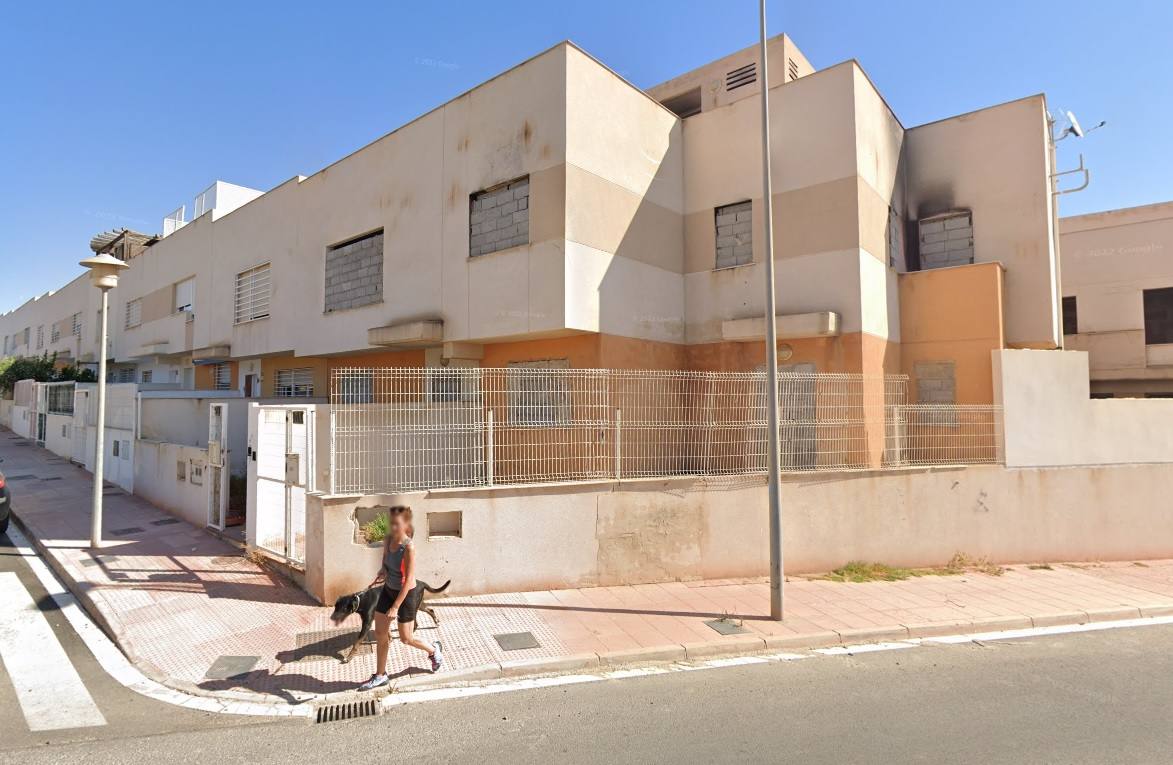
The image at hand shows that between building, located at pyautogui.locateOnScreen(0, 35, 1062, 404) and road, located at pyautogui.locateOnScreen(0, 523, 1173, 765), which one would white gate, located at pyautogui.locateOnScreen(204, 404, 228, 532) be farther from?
building, located at pyautogui.locateOnScreen(0, 35, 1062, 404)

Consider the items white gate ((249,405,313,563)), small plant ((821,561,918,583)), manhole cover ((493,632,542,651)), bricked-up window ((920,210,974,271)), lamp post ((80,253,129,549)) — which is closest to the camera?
manhole cover ((493,632,542,651))

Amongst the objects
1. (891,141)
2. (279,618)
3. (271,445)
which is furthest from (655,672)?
(891,141)

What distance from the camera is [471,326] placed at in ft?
36.0

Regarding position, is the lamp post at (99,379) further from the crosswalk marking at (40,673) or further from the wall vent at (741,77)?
the wall vent at (741,77)

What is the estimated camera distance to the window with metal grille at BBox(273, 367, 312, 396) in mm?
16266

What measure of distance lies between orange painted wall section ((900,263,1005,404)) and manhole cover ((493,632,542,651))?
9.50 m

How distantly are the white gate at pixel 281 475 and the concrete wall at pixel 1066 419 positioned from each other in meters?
10.4

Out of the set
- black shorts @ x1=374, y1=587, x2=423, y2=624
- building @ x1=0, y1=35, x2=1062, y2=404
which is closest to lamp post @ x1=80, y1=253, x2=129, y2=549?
building @ x1=0, y1=35, x2=1062, y2=404

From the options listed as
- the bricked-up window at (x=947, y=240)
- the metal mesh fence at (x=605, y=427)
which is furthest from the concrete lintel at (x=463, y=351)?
the bricked-up window at (x=947, y=240)

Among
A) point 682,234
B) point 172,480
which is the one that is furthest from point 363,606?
point 682,234

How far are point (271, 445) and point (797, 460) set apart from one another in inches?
287

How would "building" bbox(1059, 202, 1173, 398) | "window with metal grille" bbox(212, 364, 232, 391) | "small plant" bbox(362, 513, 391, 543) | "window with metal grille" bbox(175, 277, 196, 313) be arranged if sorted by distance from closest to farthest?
"small plant" bbox(362, 513, 391, 543) → "building" bbox(1059, 202, 1173, 398) → "window with metal grille" bbox(212, 364, 232, 391) → "window with metal grille" bbox(175, 277, 196, 313)

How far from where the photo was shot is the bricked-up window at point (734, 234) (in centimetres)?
1138

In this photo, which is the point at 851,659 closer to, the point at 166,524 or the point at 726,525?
the point at 726,525
